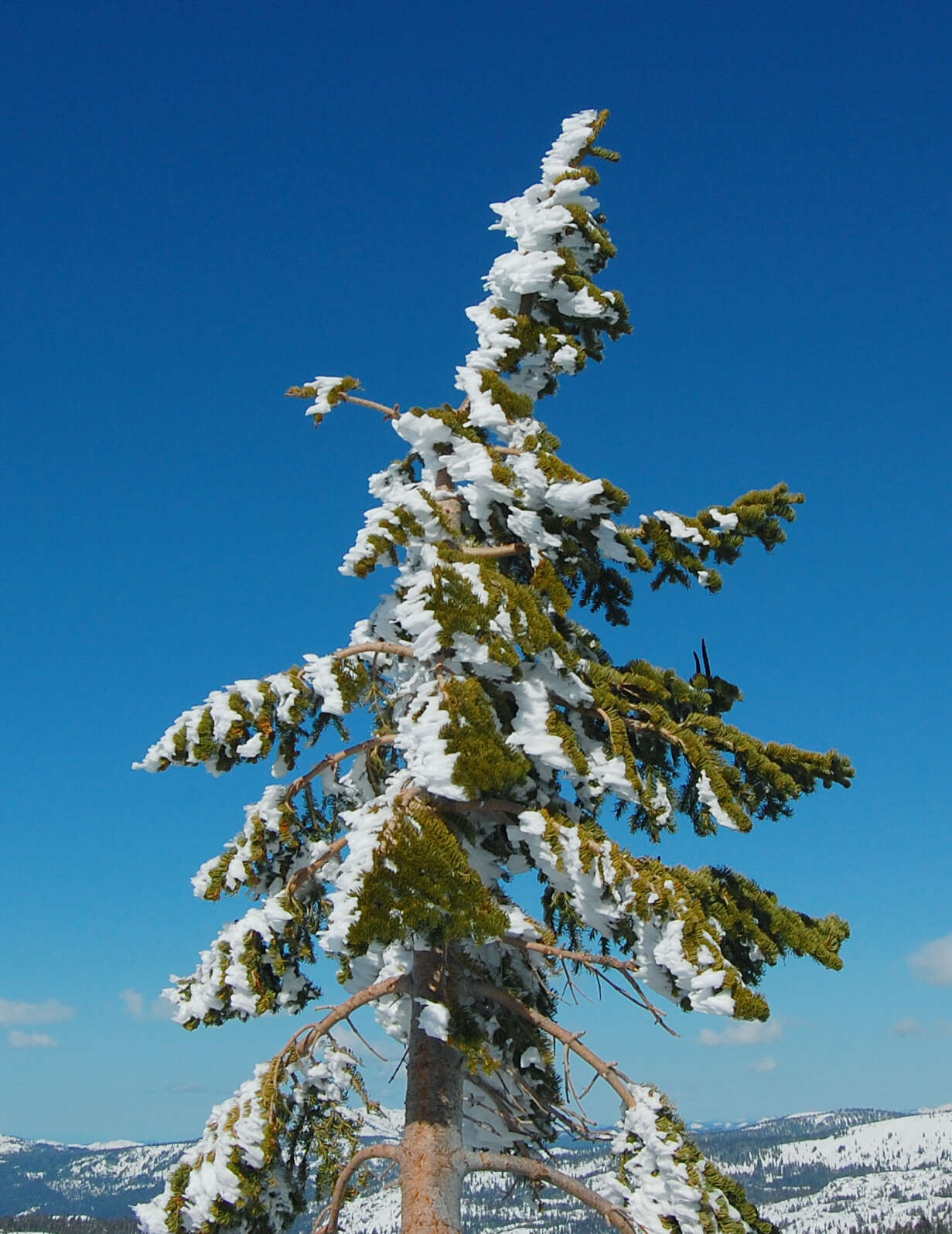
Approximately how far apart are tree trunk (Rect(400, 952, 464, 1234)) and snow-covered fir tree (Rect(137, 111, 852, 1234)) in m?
0.02

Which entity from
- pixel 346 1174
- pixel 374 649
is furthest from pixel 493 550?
pixel 346 1174

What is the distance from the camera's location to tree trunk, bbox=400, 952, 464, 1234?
26.9 feet

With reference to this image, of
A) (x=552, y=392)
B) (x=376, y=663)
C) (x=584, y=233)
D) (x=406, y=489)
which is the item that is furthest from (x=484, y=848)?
(x=584, y=233)

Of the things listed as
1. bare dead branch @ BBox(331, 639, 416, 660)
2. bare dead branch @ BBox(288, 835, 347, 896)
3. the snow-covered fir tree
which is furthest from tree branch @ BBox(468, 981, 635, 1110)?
bare dead branch @ BBox(331, 639, 416, 660)

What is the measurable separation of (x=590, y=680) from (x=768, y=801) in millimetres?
1967

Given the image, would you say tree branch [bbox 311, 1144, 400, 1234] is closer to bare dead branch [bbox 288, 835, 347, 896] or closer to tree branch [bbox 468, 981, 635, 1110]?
tree branch [bbox 468, 981, 635, 1110]

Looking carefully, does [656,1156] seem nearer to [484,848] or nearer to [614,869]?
[614,869]

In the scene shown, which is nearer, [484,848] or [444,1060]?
[444,1060]

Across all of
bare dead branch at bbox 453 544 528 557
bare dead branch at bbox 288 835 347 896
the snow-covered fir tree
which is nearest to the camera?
the snow-covered fir tree

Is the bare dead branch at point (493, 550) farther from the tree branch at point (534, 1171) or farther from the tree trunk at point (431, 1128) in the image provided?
the tree branch at point (534, 1171)

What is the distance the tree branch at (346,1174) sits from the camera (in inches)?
338

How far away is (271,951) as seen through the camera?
30.4ft

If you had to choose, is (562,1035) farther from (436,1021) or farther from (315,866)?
(315,866)

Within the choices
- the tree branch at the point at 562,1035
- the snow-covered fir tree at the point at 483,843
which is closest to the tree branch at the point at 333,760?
the snow-covered fir tree at the point at 483,843
